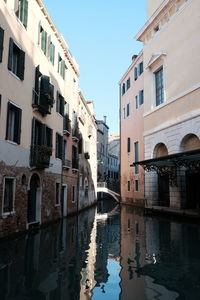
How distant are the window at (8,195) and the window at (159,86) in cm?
1175

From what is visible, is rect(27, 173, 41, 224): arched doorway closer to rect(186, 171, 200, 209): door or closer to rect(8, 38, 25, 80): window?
rect(8, 38, 25, 80): window

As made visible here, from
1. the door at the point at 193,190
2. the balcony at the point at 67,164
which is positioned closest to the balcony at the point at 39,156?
the balcony at the point at 67,164

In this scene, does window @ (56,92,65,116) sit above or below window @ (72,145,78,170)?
above

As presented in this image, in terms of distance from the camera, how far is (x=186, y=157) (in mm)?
13203

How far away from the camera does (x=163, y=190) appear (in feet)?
60.7

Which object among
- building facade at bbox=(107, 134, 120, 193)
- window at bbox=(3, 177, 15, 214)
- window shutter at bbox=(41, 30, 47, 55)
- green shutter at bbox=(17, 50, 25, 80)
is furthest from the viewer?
building facade at bbox=(107, 134, 120, 193)

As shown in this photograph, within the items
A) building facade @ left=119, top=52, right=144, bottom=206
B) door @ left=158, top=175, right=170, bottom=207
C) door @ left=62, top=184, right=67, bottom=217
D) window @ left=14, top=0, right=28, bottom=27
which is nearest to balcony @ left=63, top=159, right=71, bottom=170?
door @ left=62, top=184, right=67, bottom=217

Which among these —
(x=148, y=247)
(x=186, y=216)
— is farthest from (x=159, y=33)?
(x=148, y=247)

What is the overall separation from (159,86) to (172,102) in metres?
2.76

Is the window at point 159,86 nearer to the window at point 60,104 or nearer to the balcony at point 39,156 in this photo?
the window at point 60,104

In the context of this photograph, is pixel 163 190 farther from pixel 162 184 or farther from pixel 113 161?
pixel 113 161

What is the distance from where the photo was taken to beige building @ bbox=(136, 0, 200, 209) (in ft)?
49.0

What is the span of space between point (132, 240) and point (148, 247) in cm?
137

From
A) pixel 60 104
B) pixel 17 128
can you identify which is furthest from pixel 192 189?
pixel 17 128
